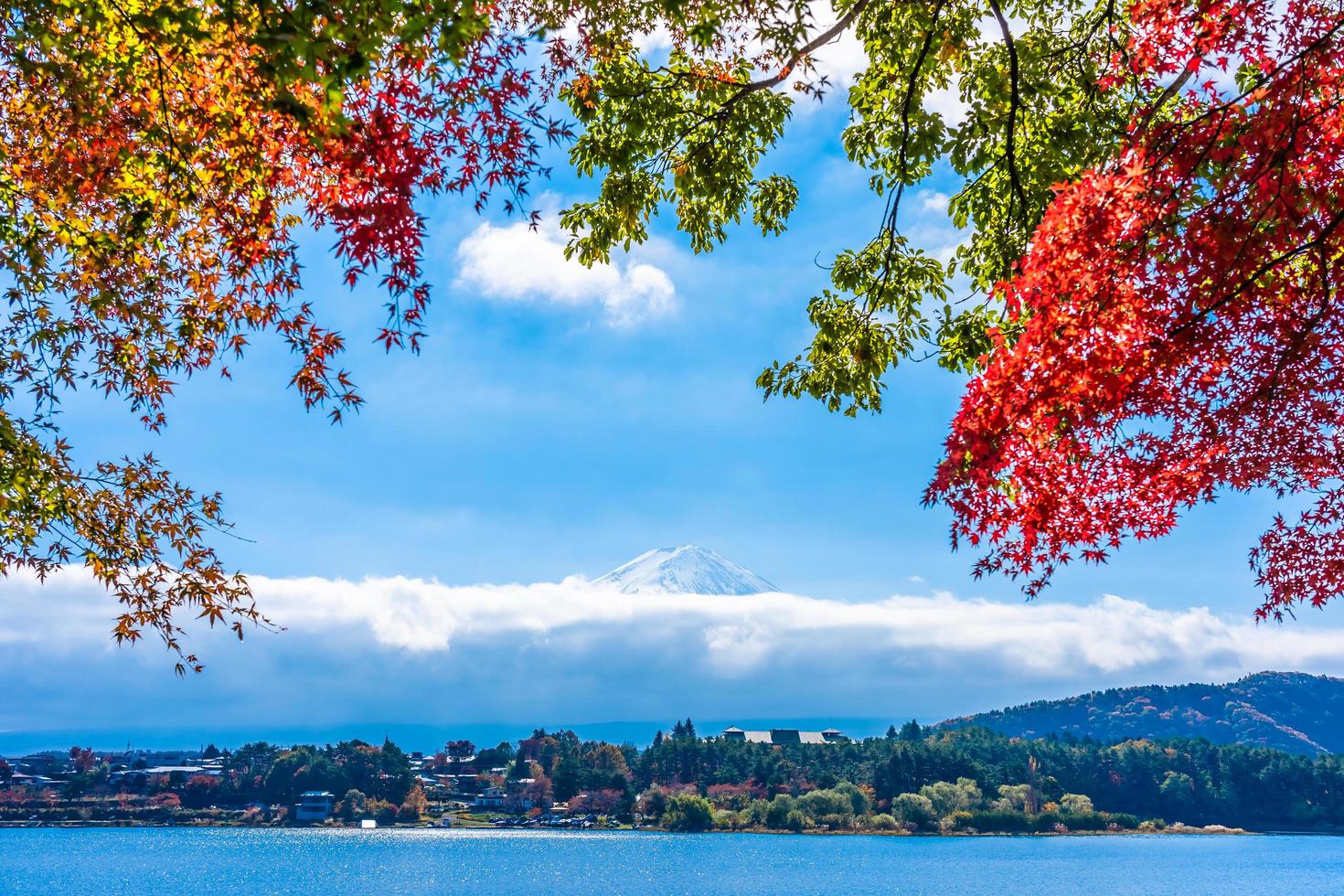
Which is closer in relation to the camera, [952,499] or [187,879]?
[952,499]

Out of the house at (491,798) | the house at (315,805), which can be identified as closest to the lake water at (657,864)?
the house at (315,805)

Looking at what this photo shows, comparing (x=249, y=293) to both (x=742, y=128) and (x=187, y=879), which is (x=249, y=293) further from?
(x=187, y=879)

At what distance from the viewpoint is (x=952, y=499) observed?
6609 mm

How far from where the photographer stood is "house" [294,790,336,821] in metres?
165

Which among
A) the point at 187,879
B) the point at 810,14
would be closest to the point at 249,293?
the point at 810,14

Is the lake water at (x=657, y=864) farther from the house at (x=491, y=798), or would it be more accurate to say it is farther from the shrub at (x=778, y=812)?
the house at (x=491, y=798)

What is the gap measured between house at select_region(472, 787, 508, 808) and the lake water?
1072 centimetres

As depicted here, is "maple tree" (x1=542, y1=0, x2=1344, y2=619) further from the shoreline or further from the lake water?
the shoreline

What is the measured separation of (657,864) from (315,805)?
88.5m

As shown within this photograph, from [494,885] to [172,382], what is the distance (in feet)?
263

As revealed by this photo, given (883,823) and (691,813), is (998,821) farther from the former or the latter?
(691,813)

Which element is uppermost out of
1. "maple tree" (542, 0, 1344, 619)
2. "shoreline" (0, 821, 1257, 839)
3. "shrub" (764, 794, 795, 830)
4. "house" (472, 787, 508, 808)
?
"maple tree" (542, 0, 1344, 619)

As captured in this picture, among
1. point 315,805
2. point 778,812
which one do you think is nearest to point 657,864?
point 778,812

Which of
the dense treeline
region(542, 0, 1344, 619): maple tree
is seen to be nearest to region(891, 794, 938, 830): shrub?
the dense treeline
